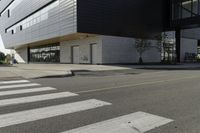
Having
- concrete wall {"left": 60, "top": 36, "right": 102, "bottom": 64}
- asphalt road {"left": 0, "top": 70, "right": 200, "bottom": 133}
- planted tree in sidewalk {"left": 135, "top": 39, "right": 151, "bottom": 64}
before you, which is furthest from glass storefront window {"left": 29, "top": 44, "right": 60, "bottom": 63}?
asphalt road {"left": 0, "top": 70, "right": 200, "bottom": 133}

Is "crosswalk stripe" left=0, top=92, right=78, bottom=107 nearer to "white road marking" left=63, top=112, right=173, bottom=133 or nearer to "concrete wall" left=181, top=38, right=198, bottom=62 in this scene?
"white road marking" left=63, top=112, right=173, bottom=133

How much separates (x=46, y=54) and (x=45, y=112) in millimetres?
41315

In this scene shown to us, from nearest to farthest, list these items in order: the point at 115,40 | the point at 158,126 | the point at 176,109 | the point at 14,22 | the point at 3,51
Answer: the point at 158,126
the point at 176,109
the point at 115,40
the point at 14,22
the point at 3,51

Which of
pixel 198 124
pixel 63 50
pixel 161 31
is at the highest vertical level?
pixel 161 31

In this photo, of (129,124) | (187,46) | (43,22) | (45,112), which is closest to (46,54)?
(43,22)

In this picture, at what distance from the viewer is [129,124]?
4734 mm

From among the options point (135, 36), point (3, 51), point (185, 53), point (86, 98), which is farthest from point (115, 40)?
point (3, 51)

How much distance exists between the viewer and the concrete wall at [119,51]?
99.8ft

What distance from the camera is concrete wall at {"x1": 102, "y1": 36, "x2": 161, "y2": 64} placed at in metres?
30.4

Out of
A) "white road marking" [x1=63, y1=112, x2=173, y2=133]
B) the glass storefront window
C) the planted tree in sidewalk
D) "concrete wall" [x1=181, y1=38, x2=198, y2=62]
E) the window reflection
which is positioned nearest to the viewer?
"white road marking" [x1=63, y1=112, x2=173, y2=133]

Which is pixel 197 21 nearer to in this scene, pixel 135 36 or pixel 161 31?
pixel 161 31

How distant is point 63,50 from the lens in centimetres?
3878

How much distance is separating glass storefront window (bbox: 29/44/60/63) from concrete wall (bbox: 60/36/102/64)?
2372mm

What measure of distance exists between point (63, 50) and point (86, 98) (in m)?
32.2
